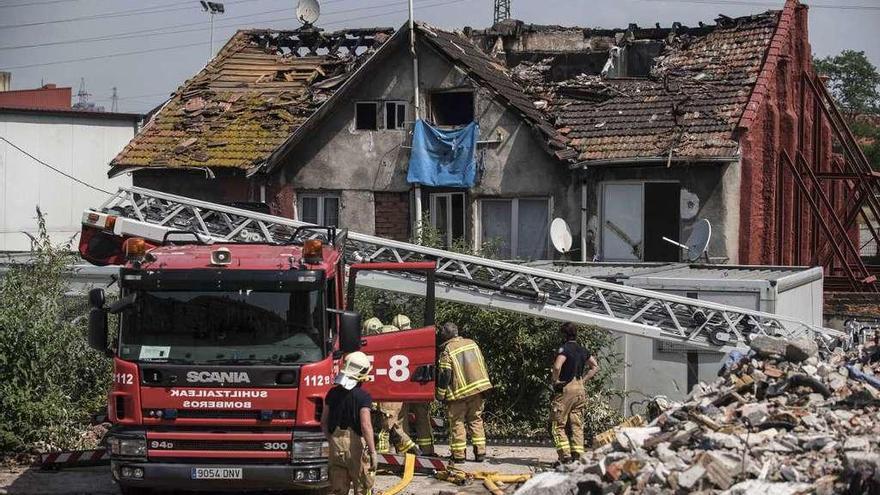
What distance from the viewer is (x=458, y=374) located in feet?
50.0

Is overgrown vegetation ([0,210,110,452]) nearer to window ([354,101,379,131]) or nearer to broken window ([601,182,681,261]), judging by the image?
window ([354,101,379,131])

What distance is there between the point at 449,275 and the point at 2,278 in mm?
6142

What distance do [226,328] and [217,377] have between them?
1.56ft

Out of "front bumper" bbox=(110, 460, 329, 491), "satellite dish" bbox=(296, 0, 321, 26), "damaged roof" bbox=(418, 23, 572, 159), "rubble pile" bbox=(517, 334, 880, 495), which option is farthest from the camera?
"satellite dish" bbox=(296, 0, 321, 26)

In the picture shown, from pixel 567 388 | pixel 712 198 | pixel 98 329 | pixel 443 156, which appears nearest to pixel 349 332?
pixel 98 329

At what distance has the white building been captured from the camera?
37000 millimetres

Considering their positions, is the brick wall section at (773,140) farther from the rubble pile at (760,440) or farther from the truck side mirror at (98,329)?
the truck side mirror at (98,329)

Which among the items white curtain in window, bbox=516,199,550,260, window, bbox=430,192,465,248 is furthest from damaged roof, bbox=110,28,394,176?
white curtain in window, bbox=516,199,550,260

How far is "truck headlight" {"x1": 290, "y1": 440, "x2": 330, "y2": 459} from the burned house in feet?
39.7

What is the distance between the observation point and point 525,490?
10727mm

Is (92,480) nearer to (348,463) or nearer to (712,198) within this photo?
(348,463)

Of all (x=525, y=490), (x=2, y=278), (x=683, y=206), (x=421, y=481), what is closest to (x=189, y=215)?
(x=2, y=278)

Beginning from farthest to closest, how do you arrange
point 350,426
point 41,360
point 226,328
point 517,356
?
point 517,356, point 41,360, point 226,328, point 350,426

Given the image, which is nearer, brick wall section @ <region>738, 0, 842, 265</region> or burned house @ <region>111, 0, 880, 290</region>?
brick wall section @ <region>738, 0, 842, 265</region>
